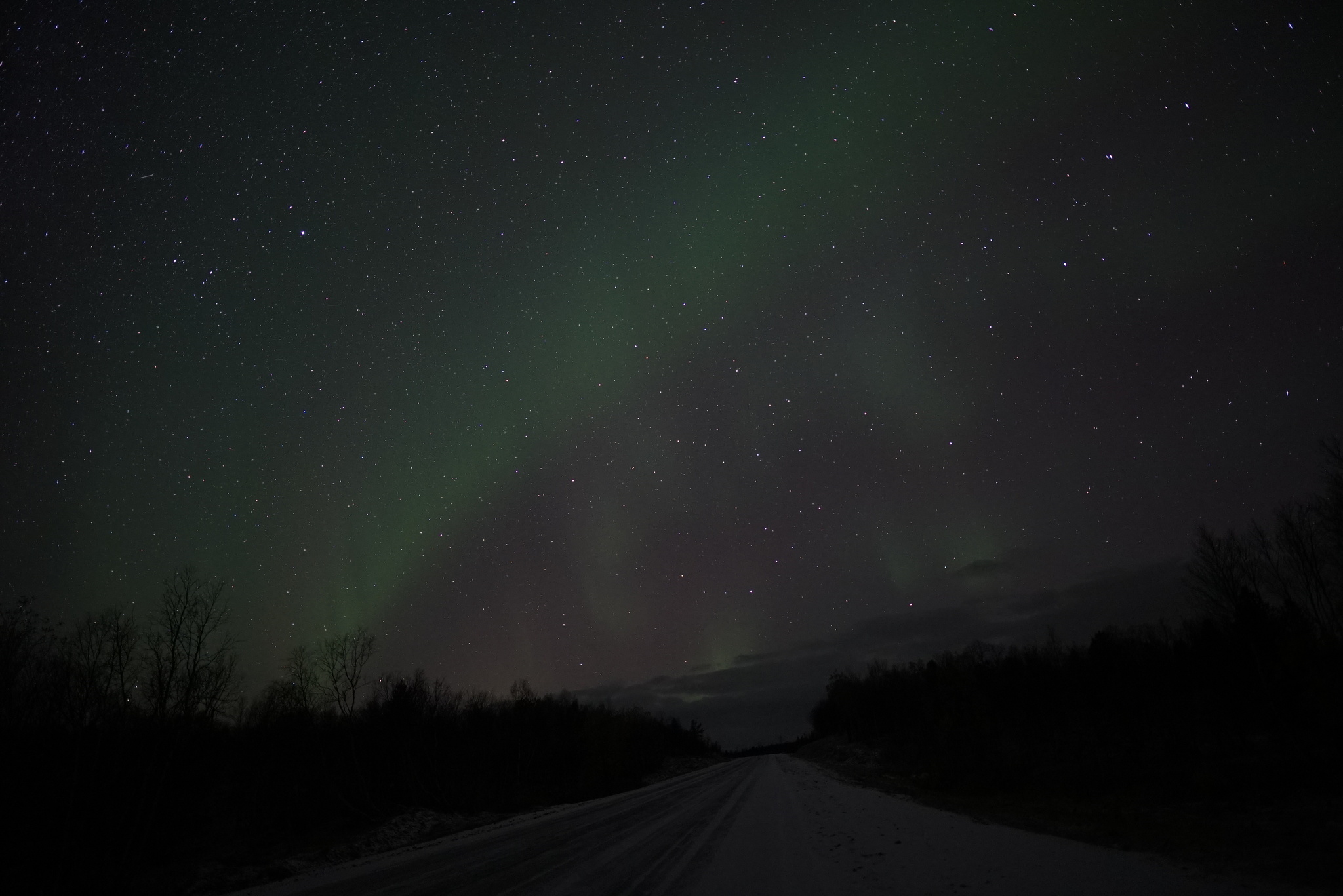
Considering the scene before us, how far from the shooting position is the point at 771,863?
44.1 ft

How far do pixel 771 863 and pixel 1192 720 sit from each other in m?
60.5

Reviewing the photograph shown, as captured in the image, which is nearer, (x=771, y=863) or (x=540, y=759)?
(x=771, y=863)

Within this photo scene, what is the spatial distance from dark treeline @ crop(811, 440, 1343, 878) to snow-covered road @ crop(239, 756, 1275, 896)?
16.4 feet

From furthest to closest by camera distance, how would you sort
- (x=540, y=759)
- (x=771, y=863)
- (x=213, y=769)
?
(x=540, y=759)
(x=213, y=769)
(x=771, y=863)

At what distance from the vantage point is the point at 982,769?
123 ft

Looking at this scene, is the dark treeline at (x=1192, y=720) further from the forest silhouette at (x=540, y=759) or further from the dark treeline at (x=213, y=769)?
the dark treeline at (x=213, y=769)

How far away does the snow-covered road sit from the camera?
1050 centimetres

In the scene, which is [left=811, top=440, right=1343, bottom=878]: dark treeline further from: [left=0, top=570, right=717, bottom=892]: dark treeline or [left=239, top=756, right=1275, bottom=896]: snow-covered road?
[left=0, top=570, right=717, bottom=892]: dark treeline

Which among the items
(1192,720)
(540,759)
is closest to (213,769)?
(540,759)

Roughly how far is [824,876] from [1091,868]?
4738mm

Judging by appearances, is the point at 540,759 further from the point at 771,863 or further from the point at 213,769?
the point at 771,863

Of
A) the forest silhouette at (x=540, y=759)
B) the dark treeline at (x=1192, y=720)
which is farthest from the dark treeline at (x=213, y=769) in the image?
the dark treeline at (x=1192, y=720)

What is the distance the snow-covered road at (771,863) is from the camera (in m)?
10.5

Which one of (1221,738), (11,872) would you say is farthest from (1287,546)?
(11,872)
